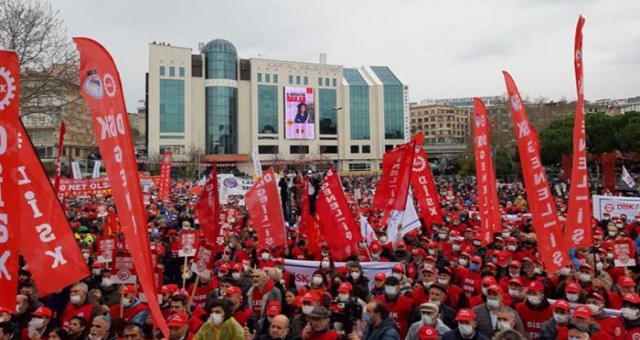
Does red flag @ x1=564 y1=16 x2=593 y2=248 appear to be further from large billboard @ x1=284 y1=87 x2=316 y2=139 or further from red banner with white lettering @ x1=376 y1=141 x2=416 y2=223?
large billboard @ x1=284 y1=87 x2=316 y2=139

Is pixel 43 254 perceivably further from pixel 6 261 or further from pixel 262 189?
pixel 262 189

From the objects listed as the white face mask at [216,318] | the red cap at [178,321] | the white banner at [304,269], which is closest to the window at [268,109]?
the white banner at [304,269]

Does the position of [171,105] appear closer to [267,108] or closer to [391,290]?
[267,108]

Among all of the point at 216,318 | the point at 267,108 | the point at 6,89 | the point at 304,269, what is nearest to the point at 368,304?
the point at 216,318

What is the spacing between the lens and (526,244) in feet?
35.0

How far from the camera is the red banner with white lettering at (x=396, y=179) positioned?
35.6 ft

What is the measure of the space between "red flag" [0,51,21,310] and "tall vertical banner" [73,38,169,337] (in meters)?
0.49

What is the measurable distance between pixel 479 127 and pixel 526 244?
9.32 feet

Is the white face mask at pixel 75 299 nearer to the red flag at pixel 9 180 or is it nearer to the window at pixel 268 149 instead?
the red flag at pixel 9 180

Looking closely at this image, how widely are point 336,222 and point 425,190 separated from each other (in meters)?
3.31

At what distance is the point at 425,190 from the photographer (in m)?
12.4

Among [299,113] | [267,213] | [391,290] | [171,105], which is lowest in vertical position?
[391,290]

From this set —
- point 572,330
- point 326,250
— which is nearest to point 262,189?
point 326,250

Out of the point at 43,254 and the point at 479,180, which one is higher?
the point at 479,180
